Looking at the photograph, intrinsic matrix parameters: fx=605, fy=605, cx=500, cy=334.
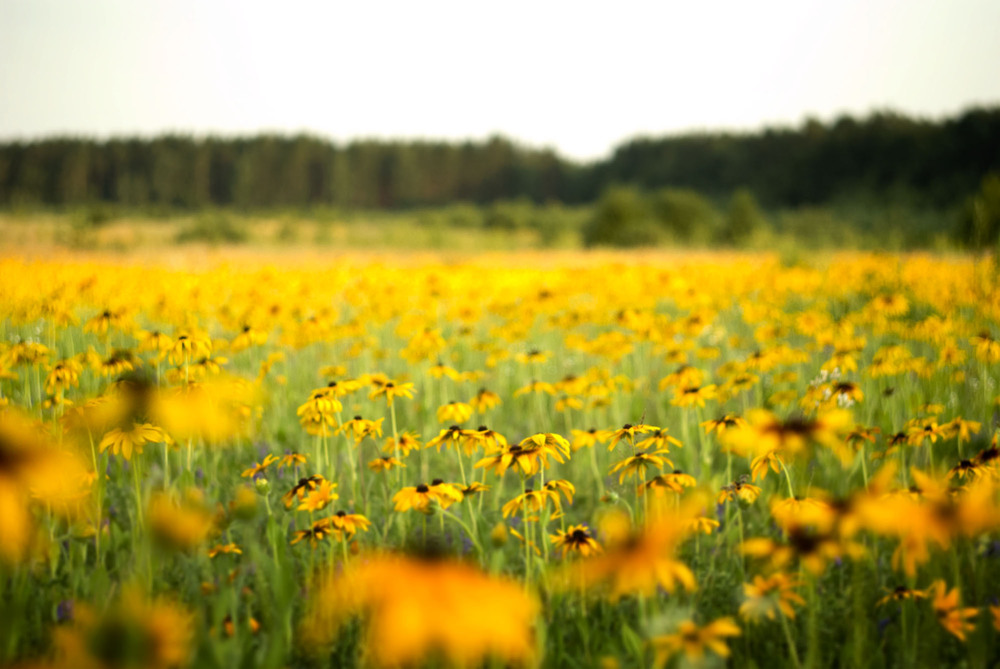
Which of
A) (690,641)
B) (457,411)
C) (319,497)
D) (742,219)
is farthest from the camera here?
(742,219)

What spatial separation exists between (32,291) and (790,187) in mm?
41223

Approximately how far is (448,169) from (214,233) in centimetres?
3201

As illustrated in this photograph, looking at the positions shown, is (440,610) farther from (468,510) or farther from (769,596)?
(468,510)

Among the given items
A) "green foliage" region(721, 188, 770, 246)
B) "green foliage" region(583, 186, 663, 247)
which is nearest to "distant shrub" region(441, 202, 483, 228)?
"green foliage" region(583, 186, 663, 247)

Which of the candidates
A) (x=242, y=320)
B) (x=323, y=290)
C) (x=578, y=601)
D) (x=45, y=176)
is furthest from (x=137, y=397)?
(x=45, y=176)

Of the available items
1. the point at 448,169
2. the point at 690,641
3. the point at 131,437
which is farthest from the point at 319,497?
→ the point at 448,169

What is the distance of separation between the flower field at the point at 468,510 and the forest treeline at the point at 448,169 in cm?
3489

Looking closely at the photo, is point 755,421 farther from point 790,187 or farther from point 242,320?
point 790,187

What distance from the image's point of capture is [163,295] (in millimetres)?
4078

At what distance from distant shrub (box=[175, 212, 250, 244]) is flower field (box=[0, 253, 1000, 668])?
17658 mm

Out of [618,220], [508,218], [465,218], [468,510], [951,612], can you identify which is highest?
[465,218]

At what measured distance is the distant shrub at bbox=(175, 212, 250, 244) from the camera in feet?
66.4

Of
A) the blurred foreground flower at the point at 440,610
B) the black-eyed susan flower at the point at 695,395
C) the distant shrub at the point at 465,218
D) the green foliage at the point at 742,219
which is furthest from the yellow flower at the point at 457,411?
the distant shrub at the point at 465,218

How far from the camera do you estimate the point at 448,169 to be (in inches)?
2009
